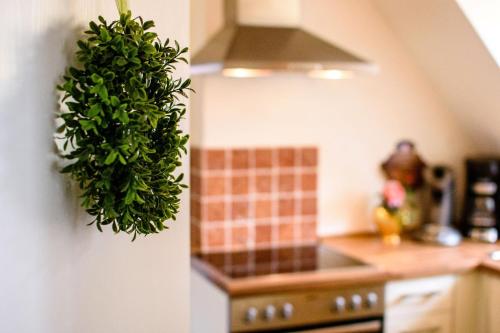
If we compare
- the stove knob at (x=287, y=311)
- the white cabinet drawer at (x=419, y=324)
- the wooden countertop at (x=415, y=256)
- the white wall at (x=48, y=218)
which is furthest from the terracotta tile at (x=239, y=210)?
the white wall at (x=48, y=218)

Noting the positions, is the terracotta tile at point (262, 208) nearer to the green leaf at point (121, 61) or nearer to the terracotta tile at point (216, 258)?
the terracotta tile at point (216, 258)

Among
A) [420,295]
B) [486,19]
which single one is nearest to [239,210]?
[420,295]

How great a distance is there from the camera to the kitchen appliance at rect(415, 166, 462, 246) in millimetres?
3083

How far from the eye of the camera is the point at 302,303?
2.42 metres

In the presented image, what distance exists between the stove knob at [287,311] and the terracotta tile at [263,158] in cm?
78

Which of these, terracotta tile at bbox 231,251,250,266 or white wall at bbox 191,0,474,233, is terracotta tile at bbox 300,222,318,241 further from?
terracotta tile at bbox 231,251,250,266

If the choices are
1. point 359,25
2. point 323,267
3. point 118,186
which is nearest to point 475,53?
point 359,25

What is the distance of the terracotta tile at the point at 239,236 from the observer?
2941 mm

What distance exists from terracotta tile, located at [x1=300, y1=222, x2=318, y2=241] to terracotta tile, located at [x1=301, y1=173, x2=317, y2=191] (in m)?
0.17

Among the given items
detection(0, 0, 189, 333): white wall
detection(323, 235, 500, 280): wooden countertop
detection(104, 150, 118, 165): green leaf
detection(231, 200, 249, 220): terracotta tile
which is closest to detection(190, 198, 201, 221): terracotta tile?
detection(231, 200, 249, 220): terracotta tile

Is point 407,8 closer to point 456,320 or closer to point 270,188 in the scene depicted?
point 270,188

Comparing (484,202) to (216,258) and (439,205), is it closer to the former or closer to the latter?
(439,205)

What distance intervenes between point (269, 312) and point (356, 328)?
0.38 meters

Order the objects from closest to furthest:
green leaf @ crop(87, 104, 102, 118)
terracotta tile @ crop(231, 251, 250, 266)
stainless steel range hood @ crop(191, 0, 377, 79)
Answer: green leaf @ crop(87, 104, 102, 118), stainless steel range hood @ crop(191, 0, 377, 79), terracotta tile @ crop(231, 251, 250, 266)
